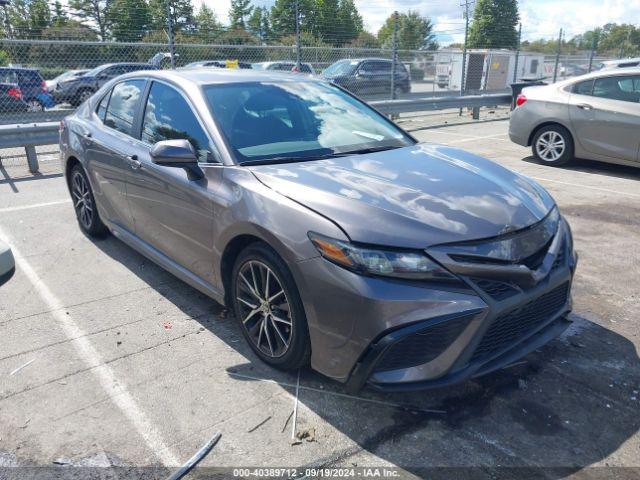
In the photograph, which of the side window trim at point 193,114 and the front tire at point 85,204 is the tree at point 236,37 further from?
the side window trim at point 193,114

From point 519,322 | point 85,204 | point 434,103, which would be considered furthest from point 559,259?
point 434,103

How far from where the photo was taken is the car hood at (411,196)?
2609mm

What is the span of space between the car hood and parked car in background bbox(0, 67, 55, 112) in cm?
1252

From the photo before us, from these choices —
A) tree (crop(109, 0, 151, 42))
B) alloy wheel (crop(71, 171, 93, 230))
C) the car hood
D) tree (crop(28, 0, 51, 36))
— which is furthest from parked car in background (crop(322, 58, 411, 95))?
the car hood

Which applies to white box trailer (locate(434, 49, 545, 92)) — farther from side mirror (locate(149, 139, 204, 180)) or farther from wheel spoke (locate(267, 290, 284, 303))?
wheel spoke (locate(267, 290, 284, 303))

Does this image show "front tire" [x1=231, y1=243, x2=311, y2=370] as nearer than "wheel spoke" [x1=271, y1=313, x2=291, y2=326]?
Yes

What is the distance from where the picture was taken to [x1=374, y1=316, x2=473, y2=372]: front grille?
2471mm

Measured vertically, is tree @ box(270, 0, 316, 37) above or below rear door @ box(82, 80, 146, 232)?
above

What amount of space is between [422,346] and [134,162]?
8.53ft

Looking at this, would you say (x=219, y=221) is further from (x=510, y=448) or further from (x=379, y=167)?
(x=510, y=448)

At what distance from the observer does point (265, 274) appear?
300cm

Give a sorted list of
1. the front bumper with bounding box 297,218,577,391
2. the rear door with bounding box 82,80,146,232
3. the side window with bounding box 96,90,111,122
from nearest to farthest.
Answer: the front bumper with bounding box 297,218,577,391
the rear door with bounding box 82,80,146,232
the side window with bounding box 96,90,111,122

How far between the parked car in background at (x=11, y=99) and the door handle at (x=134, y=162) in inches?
441

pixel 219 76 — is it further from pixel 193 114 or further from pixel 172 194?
pixel 172 194
